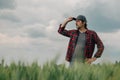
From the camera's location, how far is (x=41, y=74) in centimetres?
390

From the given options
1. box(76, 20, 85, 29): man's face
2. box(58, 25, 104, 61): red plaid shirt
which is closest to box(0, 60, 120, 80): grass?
box(76, 20, 85, 29): man's face

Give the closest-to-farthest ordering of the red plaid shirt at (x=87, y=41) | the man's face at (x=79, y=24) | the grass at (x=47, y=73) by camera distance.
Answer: the grass at (x=47, y=73) < the man's face at (x=79, y=24) < the red plaid shirt at (x=87, y=41)

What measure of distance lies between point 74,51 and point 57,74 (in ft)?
23.7

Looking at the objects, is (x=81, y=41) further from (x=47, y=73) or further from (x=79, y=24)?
(x=47, y=73)

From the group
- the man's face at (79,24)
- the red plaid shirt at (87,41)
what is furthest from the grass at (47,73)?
the red plaid shirt at (87,41)

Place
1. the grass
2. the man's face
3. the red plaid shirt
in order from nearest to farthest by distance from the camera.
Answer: the grass
the man's face
the red plaid shirt

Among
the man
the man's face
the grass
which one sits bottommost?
the grass

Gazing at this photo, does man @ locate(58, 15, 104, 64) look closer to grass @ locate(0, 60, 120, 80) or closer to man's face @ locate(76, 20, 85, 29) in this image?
man's face @ locate(76, 20, 85, 29)

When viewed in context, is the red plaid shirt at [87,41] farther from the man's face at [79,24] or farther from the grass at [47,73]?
the grass at [47,73]

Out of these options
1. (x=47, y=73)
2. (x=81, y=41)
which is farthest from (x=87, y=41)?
(x=47, y=73)

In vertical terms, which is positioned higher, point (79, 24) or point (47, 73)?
point (79, 24)

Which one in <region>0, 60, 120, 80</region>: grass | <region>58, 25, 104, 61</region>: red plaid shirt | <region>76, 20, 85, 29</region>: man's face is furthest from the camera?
<region>58, 25, 104, 61</region>: red plaid shirt

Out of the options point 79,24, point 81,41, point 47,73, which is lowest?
point 47,73

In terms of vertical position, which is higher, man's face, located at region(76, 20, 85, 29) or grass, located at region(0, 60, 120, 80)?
man's face, located at region(76, 20, 85, 29)
